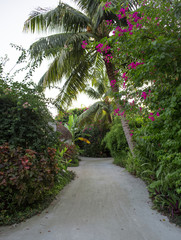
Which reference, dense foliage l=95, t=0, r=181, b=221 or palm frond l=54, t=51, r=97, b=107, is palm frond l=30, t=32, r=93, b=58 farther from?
dense foliage l=95, t=0, r=181, b=221

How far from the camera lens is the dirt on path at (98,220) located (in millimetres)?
2911

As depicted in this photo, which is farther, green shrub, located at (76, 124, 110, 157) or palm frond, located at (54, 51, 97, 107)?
green shrub, located at (76, 124, 110, 157)

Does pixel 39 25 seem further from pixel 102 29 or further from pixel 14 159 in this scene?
pixel 14 159

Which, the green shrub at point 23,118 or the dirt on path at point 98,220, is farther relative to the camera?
the green shrub at point 23,118

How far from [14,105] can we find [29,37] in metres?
5.32

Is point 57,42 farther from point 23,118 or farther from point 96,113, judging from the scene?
point 96,113

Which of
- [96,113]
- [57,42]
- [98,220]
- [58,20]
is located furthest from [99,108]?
[98,220]

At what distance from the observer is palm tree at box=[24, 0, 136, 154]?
7156mm

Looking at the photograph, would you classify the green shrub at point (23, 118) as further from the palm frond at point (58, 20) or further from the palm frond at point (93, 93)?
the palm frond at point (93, 93)

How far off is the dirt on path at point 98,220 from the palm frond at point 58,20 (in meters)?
6.41

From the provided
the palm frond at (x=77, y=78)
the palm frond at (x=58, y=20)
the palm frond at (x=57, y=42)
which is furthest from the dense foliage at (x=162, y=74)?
the palm frond at (x=77, y=78)

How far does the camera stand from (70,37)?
7.22 meters

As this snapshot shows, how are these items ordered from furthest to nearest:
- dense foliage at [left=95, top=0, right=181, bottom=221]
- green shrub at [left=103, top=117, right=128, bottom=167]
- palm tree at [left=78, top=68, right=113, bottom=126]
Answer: palm tree at [left=78, top=68, right=113, bottom=126] → green shrub at [left=103, top=117, right=128, bottom=167] → dense foliage at [left=95, top=0, right=181, bottom=221]

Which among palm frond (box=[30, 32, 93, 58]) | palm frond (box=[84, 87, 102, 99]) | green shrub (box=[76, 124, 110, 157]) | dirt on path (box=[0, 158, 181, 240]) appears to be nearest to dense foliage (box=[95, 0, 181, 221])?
dirt on path (box=[0, 158, 181, 240])
